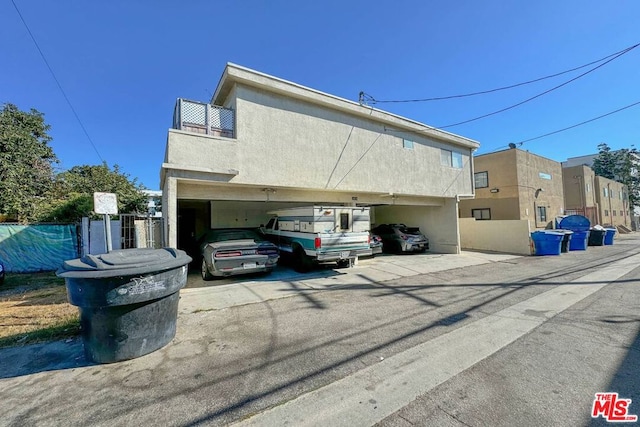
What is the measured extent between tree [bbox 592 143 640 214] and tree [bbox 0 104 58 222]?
2460 inches

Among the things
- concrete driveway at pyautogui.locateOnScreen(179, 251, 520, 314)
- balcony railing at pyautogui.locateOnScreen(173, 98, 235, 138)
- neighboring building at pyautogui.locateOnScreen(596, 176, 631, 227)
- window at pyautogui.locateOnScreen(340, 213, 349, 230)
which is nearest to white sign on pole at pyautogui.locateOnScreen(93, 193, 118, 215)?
concrete driveway at pyautogui.locateOnScreen(179, 251, 520, 314)

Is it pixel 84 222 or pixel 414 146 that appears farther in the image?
pixel 414 146

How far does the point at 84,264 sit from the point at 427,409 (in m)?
4.29

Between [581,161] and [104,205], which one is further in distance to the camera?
[581,161]

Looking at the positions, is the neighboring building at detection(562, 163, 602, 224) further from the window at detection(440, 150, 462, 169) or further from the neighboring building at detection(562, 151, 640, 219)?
the window at detection(440, 150, 462, 169)

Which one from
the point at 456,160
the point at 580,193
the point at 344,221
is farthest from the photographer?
the point at 580,193

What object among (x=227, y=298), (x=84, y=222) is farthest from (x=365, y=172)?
(x=84, y=222)

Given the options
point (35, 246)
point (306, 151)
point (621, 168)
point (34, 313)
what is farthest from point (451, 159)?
point (621, 168)

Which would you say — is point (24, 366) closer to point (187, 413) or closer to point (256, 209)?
point (187, 413)

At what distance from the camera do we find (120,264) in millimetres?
3410

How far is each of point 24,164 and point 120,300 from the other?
1773 centimetres

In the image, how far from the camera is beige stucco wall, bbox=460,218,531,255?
14.1 m

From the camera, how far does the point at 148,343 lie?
11.7ft

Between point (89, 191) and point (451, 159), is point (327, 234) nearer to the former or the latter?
point (451, 159)
